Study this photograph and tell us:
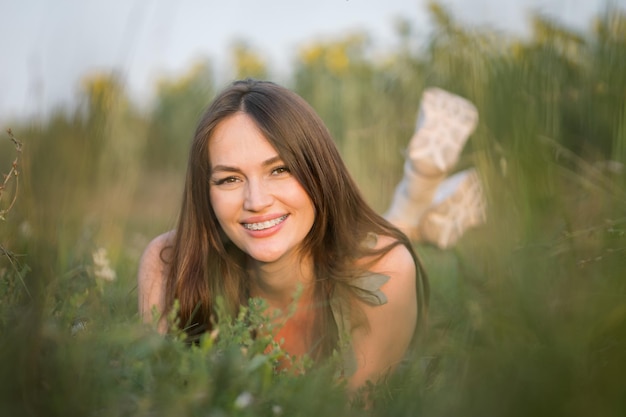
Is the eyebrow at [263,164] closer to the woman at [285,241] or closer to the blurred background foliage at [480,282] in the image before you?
the woman at [285,241]

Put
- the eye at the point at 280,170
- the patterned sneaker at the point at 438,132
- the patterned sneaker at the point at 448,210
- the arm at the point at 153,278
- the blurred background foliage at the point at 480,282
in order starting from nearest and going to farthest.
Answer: the blurred background foliage at the point at 480,282 → the eye at the point at 280,170 → the arm at the point at 153,278 → the patterned sneaker at the point at 438,132 → the patterned sneaker at the point at 448,210

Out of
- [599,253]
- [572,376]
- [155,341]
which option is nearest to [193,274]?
[155,341]

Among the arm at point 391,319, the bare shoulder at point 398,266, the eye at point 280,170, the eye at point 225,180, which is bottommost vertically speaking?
the arm at point 391,319

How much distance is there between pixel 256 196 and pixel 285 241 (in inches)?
7.6

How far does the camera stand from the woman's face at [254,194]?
2.22 m

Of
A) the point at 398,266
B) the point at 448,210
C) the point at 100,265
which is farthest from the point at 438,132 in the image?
the point at 100,265

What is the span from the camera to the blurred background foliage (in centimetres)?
97

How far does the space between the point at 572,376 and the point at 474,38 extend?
0.91 m

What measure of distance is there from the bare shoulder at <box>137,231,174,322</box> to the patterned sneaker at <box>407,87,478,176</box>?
4.93 ft

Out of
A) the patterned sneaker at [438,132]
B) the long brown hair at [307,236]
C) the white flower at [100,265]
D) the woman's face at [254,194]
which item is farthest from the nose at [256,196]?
→ the patterned sneaker at [438,132]

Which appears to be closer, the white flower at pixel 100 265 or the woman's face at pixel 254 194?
the woman's face at pixel 254 194

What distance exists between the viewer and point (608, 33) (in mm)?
1551

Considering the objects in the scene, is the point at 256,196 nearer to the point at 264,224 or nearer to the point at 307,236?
the point at 264,224

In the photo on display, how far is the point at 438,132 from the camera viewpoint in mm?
3562
